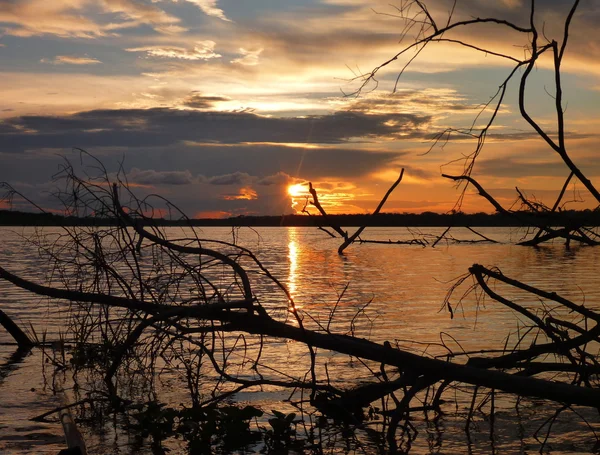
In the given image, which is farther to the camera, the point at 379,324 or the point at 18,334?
the point at 379,324

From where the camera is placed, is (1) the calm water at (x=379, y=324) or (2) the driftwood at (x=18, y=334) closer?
(1) the calm water at (x=379, y=324)

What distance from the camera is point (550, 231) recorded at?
630 centimetres

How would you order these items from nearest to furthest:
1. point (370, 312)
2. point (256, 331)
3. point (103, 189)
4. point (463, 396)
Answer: point (256, 331), point (103, 189), point (463, 396), point (370, 312)

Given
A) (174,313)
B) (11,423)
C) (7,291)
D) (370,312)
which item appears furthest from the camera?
(7,291)

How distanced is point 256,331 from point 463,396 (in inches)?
203

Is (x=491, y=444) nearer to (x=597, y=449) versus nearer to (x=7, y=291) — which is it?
(x=597, y=449)

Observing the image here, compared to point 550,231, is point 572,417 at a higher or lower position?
lower

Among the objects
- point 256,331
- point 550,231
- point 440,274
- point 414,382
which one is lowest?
point 440,274

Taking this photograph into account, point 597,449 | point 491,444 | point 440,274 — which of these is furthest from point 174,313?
point 440,274

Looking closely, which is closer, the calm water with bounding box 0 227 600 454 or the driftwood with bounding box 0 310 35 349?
the calm water with bounding box 0 227 600 454

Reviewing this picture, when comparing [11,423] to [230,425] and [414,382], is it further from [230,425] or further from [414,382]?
→ [414,382]

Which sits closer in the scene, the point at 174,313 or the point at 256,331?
the point at 174,313

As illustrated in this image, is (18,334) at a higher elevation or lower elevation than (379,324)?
higher

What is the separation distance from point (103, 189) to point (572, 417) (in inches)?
251
